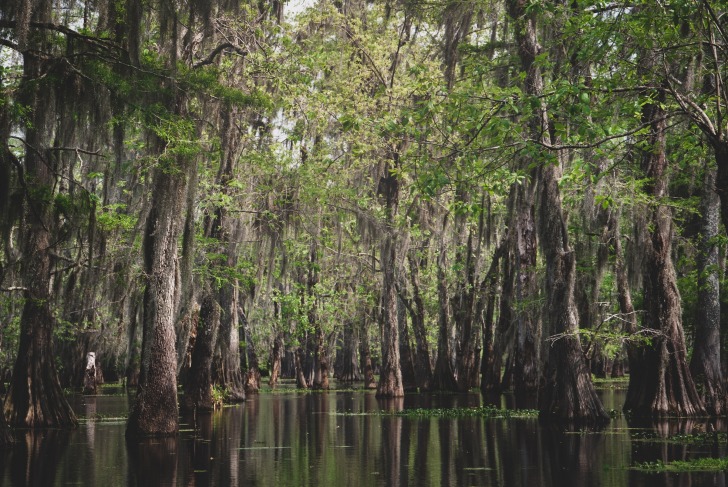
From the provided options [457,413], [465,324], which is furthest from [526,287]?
[465,324]

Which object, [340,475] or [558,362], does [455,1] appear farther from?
[340,475]

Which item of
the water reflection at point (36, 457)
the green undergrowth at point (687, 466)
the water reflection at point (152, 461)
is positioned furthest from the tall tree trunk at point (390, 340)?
the green undergrowth at point (687, 466)

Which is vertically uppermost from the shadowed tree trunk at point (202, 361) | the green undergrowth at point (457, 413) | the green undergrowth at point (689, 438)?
the shadowed tree trunk at point (202, 361)

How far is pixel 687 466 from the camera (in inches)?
425

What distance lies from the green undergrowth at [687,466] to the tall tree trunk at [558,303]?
588 cm

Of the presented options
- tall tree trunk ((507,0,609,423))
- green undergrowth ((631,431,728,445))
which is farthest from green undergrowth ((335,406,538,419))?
green undergrowth ((631,431,728,445))

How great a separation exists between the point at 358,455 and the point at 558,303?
6602 mm

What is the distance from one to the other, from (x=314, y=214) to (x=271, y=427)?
7931 mm

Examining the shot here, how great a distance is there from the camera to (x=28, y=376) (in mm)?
17828

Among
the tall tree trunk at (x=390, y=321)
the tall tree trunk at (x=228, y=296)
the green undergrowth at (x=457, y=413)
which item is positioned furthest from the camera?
the tall tree trunk at (x=390, y=321)

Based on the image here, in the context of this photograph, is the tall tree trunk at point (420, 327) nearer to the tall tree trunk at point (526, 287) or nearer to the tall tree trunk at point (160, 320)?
the tall tree trunk at point (526, 287)

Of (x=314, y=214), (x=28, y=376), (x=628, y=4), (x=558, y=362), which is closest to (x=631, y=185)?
(x=558, y=362)

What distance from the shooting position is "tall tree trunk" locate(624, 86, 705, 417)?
719 inches

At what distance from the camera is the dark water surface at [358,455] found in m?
10.4
